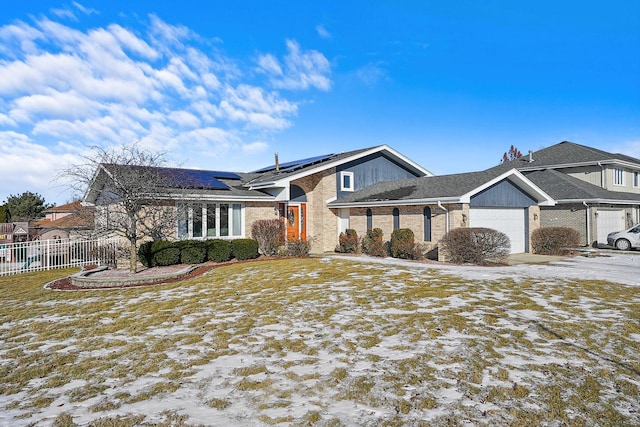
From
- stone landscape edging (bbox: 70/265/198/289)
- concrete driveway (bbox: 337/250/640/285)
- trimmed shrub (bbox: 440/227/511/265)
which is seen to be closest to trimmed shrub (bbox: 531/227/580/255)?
concrete driveway (bbox: 337/250/640/285)

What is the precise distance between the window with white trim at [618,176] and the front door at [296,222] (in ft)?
72.3

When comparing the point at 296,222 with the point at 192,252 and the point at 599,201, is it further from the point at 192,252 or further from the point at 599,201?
the point at 599,201

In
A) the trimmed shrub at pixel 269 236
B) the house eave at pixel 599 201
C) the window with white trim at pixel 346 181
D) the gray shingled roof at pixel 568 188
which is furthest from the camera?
the window with white trim at pixel 346 181

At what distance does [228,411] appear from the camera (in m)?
4.25

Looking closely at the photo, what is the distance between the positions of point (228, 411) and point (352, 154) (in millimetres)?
19917

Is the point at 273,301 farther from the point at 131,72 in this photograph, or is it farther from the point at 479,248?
the point at 131,72

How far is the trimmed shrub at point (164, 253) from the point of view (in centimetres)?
1534

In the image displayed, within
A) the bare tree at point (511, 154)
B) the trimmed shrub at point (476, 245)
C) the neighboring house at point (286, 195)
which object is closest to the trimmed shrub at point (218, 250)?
the neighboring house at point (286, 195)

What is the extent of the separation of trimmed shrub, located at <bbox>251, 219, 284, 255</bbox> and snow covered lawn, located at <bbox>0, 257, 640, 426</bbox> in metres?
7.86

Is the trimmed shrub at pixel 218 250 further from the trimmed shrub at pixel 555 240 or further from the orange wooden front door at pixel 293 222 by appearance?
the trimmed shrub at pixel 555 240

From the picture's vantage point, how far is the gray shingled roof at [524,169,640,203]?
22.6 metres

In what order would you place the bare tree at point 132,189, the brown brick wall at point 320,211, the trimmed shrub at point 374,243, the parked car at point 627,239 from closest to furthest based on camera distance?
the bare tree at point 132,189, the trimmed shrub at point 374,243, the parked car at point 627,239, the brown brick wall at point 320,211

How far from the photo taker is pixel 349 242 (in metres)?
20.8

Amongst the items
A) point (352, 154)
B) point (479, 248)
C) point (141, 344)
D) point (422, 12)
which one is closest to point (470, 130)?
point (352, 154)
